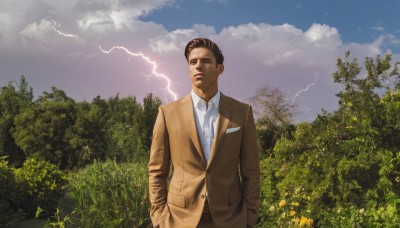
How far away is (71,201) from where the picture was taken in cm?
861

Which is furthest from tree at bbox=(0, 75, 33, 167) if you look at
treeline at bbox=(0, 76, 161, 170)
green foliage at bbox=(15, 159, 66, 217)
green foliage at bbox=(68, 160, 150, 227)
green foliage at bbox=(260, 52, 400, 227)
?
green foliage at bbox=(260, 52, 400, 227)

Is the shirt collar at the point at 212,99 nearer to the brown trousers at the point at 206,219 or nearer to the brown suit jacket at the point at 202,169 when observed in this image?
the brown suit jacket at the point at 202,169

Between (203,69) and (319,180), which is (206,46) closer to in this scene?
(203,69)

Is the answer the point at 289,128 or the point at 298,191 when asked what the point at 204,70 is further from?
the point at 289,128

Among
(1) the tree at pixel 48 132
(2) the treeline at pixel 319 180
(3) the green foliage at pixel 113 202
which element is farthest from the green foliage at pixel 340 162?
(1) the tree at pixel 48 132

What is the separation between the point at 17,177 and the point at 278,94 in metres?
8.21

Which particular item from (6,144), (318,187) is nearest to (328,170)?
(318,187)

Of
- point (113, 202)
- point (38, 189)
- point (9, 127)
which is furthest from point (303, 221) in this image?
point (9, 127)

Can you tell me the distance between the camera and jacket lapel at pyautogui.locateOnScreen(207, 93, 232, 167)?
2.85 meters

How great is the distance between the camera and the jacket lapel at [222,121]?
2852mm

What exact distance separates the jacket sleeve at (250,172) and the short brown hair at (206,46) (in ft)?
1.44

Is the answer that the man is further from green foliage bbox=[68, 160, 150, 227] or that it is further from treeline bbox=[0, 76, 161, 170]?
treeline bbox=[0, 76, 161, 170]

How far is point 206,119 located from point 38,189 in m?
7.12

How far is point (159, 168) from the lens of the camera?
10.1 feet
